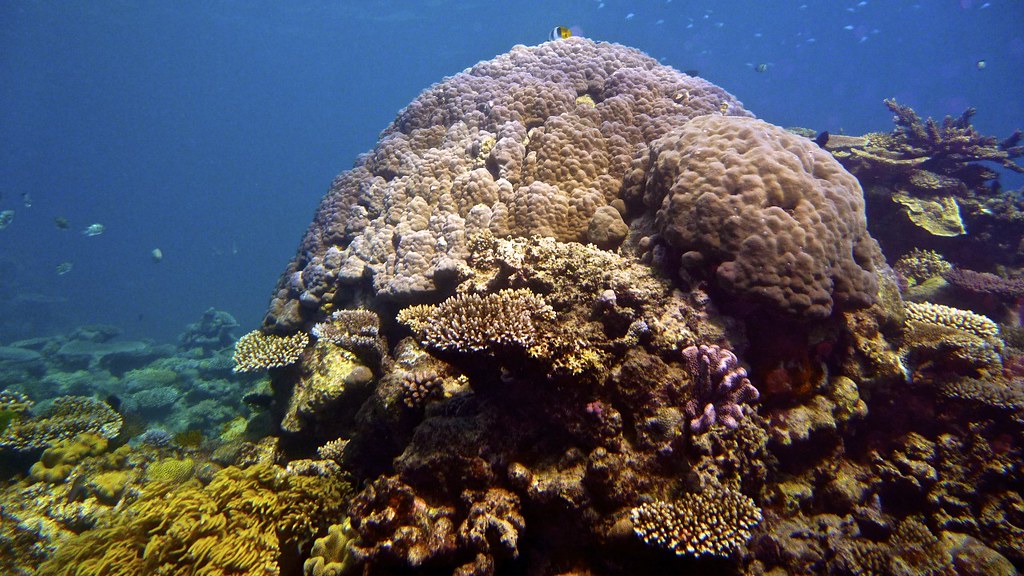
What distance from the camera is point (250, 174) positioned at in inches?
5581

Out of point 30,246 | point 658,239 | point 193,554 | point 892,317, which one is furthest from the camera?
point 30,246

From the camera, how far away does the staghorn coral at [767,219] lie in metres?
4.08

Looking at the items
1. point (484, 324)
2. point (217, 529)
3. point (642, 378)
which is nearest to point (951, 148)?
point (642, 378)

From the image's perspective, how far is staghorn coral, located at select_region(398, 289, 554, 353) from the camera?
360 cm

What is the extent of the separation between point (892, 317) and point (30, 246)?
373ft

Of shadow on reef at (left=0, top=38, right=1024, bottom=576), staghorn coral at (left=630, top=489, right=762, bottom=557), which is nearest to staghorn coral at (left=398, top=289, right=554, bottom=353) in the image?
shadow on reef at (left=0, top=38, right=1024, bottom=576)

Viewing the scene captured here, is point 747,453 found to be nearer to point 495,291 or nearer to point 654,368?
point 654,368

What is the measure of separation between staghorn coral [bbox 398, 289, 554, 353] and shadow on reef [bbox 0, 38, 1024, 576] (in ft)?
0.07

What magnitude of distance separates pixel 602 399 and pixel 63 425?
873cm

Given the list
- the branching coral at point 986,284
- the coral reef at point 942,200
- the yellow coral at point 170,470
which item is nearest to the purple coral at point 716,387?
the yellow coral at point 170,470

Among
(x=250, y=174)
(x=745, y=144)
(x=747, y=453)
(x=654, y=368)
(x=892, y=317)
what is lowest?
(x=747, y=453)

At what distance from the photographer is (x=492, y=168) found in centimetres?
682

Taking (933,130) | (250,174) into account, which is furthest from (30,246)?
(933,130)

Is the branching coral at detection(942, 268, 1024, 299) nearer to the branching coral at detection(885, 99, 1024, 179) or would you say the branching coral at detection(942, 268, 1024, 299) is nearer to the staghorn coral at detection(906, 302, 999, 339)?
the staghorn coral at detection(906, 302, 999, 339)
